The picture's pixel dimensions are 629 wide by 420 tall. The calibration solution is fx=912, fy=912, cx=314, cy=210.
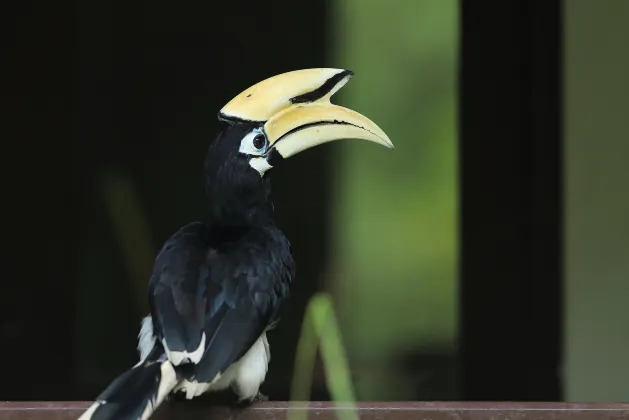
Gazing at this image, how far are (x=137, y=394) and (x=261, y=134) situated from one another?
19.1 inches

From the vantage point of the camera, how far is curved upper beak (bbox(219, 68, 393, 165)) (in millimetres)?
1358

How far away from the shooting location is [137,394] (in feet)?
3.31

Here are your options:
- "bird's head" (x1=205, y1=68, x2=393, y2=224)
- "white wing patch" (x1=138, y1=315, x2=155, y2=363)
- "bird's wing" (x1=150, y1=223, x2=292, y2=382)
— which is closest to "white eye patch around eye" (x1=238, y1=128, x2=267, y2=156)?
"bird's head" (x1=205, y1=68, x2=393, y2=224)

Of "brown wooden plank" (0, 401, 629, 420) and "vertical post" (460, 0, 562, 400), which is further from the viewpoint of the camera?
"vertical post" (460, 0, 562, 400)

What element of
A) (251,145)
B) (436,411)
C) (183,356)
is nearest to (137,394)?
(183,356)

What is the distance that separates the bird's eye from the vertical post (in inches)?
35.5

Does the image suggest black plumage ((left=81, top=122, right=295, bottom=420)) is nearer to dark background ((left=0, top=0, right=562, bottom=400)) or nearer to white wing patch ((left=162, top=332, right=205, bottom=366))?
white wing patch ((left=162, top=332, right=205, bottom=366))

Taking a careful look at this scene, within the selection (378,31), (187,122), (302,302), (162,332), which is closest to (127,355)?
(302,302)

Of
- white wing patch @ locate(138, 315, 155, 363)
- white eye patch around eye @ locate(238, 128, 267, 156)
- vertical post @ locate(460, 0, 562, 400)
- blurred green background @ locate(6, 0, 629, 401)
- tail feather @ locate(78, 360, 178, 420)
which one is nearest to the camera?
tail feather @ locate(78, 360, 178, 420)

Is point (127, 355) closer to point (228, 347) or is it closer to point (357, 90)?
point (357, 90)

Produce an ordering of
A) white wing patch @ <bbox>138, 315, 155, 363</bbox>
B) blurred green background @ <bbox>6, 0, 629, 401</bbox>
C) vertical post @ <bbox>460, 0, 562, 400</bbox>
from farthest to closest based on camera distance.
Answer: blurred green background @ <bbox>6, 0, 629, 401</bbox> → vertical post @ <bbox>460, 0, 562, 400</bbox> → white wing patch @ <bbox>138, 315, 155, 363</bbox>

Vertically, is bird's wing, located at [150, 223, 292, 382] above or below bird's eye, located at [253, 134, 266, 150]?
below

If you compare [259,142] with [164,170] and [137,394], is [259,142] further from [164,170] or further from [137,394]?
[164,170]

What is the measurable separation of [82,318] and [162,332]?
125cm
